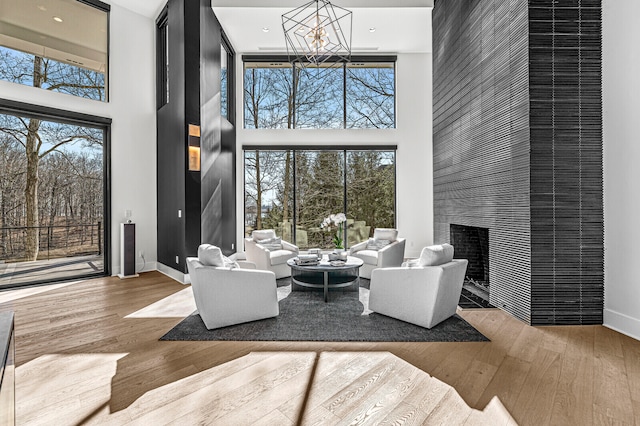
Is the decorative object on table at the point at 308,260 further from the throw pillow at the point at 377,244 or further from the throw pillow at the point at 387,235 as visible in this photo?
the throw pillow at the point at 387,235

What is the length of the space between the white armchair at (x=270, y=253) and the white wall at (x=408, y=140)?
1.96 m

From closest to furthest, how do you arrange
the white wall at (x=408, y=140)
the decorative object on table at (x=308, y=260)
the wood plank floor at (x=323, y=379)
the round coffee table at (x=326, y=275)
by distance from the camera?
the wood plank floor at (x=323, y=379) → the round coffee table at (x=326, y=275) → the decorative object on table at (x=308, y=260) → the white wall at (x=408, y=140)

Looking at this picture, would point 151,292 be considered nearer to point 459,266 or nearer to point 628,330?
point 459,266

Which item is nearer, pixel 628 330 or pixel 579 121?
pixel 628 330

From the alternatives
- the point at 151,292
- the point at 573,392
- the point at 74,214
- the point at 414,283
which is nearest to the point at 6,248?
the point at 74,214

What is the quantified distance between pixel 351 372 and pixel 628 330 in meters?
2.72

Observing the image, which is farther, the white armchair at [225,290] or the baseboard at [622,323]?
the white armchair at [225,290]

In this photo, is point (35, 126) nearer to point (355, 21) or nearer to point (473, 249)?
point (355, 21)

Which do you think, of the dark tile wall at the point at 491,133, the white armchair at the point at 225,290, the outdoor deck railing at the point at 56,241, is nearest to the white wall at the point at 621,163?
the dark tile wall at the point at 491,133

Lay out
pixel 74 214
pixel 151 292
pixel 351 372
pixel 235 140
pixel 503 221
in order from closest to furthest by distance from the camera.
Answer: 1. pixel 351 372
2. pixel 503 221
3. pixel 151 292
4. pixel 74 214
5. pixel 235 140

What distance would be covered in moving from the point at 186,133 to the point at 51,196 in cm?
238

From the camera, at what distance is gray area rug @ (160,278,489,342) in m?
2.86

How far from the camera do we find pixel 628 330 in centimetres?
291

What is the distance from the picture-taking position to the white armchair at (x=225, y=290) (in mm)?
3012
